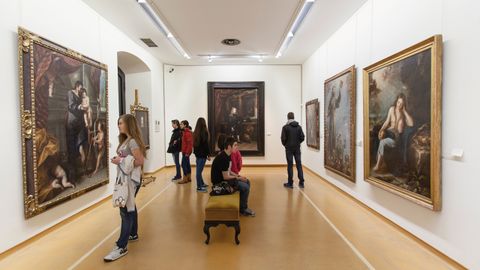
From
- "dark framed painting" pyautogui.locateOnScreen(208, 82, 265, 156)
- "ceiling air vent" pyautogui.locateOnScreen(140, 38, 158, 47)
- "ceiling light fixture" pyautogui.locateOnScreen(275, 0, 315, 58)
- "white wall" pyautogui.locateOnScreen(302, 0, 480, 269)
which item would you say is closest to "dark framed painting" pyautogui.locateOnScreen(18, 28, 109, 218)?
"ceiling air vent" pyautogui.locateOnScreen(140, 38, 158, 47)

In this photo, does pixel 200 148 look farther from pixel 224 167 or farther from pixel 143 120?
pixel 143 120

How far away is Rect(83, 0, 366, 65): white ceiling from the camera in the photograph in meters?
5.15

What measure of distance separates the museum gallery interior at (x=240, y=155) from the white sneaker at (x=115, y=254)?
0.05 feet

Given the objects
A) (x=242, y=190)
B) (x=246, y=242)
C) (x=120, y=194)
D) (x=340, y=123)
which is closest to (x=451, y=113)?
(x=246, y=242)

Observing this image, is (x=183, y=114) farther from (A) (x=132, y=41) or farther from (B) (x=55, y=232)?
(B) (x=55, y=232)

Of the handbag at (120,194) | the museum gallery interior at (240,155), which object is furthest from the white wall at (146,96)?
the handbag at (120,194)

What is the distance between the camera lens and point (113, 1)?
4.95 m

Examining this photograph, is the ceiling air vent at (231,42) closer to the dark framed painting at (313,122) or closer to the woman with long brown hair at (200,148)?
the woman with long brown hair at (200,148)

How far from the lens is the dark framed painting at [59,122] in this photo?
3.66m

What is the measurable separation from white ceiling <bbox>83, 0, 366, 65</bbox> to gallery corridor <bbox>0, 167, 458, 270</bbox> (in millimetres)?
3988

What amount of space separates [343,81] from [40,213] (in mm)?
6227

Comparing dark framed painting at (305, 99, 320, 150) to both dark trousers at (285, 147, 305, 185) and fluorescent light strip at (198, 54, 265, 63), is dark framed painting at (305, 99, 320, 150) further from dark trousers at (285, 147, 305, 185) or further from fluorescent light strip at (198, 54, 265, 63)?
fluorescent light strip at (198, 54, 265, 63)

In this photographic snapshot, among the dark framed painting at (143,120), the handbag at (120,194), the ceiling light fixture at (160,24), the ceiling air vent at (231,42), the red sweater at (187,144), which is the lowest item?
the handbag at (120,194)

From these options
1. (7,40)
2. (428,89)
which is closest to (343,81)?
(428,89)
